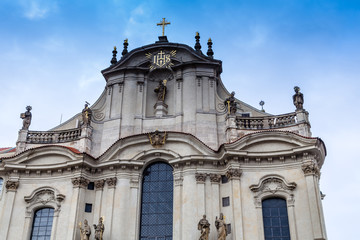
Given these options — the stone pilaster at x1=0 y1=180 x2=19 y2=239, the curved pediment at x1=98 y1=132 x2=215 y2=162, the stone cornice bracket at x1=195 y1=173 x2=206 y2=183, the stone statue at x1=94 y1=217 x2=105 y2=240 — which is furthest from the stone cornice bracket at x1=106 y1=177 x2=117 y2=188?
the stone pilaster at x1=0 y1=180 x2=19 y2=239

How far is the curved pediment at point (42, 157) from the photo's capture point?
2319cm

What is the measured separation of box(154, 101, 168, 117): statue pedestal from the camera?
82.0 feet

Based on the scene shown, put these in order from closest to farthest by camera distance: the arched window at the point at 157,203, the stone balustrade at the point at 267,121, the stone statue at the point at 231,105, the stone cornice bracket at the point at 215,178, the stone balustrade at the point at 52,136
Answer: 1. the arched window at the point at 157,203
2. the stone cornice bracket at the point at 215,178
3. the stone balustrade at the point at 267,121
4. the stone statue at the point at 231,105
5. the stone balustrade at the point at 52,136

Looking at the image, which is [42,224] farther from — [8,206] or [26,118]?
[26,118]

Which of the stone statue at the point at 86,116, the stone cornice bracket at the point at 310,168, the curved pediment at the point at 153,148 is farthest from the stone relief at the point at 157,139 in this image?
the stone cornice bracket at the point at 310,168

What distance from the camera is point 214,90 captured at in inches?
995

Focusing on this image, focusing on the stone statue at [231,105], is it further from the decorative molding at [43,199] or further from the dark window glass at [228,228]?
the decorative molding at [43,199]

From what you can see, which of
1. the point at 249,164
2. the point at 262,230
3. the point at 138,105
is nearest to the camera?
the point at 262,230

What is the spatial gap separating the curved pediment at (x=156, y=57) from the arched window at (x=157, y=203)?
635 cm

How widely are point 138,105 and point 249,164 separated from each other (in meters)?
7.30

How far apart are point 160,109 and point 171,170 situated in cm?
385

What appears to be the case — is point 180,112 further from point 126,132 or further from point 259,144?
point 259,144

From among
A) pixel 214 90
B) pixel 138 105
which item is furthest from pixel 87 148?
pixel 214 90

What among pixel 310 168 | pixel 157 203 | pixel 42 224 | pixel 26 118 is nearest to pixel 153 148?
pixel 157 203
